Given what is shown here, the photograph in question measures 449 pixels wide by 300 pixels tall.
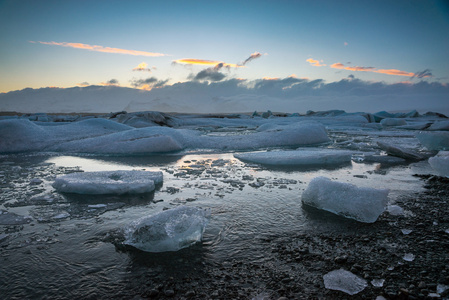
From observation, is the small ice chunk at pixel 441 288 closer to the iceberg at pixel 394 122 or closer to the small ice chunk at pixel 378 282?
the small ice chunk at pixel 378 282

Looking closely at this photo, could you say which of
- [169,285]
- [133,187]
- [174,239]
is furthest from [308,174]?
[169,285]

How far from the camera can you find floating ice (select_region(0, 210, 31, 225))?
2.15 meters

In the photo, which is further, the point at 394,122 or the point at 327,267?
the point at 394,122

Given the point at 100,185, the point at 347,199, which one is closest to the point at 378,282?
the point at 347,199

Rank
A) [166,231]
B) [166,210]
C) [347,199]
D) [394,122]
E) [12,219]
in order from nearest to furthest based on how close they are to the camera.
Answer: [166,231], [166,210], [12,219], [347,199], [394,122]

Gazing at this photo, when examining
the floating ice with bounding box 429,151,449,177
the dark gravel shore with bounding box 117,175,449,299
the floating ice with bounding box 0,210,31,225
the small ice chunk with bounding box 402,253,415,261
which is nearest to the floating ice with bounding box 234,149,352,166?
the floating ice with bounding box 429,151,449,177

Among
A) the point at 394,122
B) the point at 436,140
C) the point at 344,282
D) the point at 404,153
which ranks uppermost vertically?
the point at 394,122

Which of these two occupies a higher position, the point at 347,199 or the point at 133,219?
the point at 347,199

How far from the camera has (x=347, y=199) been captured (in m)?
2.33

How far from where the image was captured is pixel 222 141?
7.09 metres

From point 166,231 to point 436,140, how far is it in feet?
23.5

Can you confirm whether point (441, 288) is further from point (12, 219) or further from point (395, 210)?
point (12, 219)

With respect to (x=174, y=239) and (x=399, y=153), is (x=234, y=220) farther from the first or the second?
(x=399, y=153)

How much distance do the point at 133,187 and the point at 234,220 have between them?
49.3 inches
